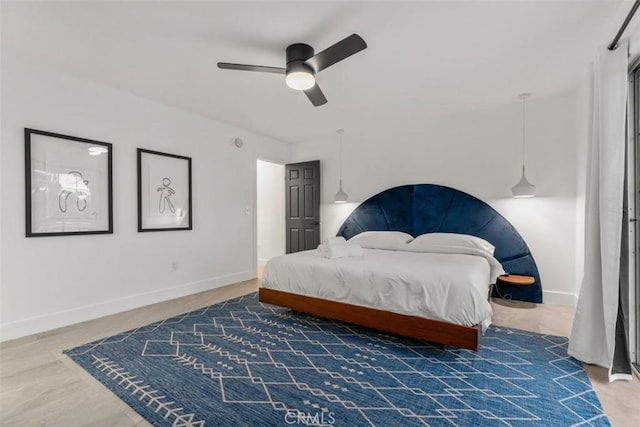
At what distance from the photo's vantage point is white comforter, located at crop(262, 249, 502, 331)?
2.30 meters

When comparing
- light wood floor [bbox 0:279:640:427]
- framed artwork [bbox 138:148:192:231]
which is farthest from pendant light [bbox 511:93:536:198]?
framed artwork [bbox 138:148:192:231]

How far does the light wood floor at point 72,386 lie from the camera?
66.6 inches

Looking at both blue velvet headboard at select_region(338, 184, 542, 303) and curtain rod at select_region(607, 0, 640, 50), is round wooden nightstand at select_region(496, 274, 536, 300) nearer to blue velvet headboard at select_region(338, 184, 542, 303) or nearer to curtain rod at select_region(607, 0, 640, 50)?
blue velvet headboard at select_region(338, 184, 542, 303)

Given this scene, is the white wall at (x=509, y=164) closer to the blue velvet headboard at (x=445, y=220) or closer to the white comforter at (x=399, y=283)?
the blue velvet headboard at (x=445, y=220)

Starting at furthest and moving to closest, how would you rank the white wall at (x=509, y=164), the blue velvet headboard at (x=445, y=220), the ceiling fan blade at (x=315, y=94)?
the blue velvet headboard at (x=445, y=220), the white wall at (x=509, y=164), the ceiling fan blade at (x=315, y=94)

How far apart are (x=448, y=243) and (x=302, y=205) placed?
2.81 m

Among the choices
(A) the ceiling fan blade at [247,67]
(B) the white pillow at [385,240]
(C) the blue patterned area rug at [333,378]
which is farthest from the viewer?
(B) the white pillow at [385,240]

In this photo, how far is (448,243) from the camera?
3.72 meters

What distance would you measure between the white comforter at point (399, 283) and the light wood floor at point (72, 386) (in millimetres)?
787

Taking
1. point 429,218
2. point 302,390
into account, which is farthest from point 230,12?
point 429,218

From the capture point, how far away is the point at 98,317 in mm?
3285

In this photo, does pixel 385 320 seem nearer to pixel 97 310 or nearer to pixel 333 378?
pixel 333 378

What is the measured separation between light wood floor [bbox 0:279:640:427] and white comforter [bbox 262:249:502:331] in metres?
0.79

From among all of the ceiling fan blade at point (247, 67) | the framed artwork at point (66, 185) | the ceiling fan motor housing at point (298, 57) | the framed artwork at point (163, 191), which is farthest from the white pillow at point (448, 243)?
the framed artwork at point (66, 185)
